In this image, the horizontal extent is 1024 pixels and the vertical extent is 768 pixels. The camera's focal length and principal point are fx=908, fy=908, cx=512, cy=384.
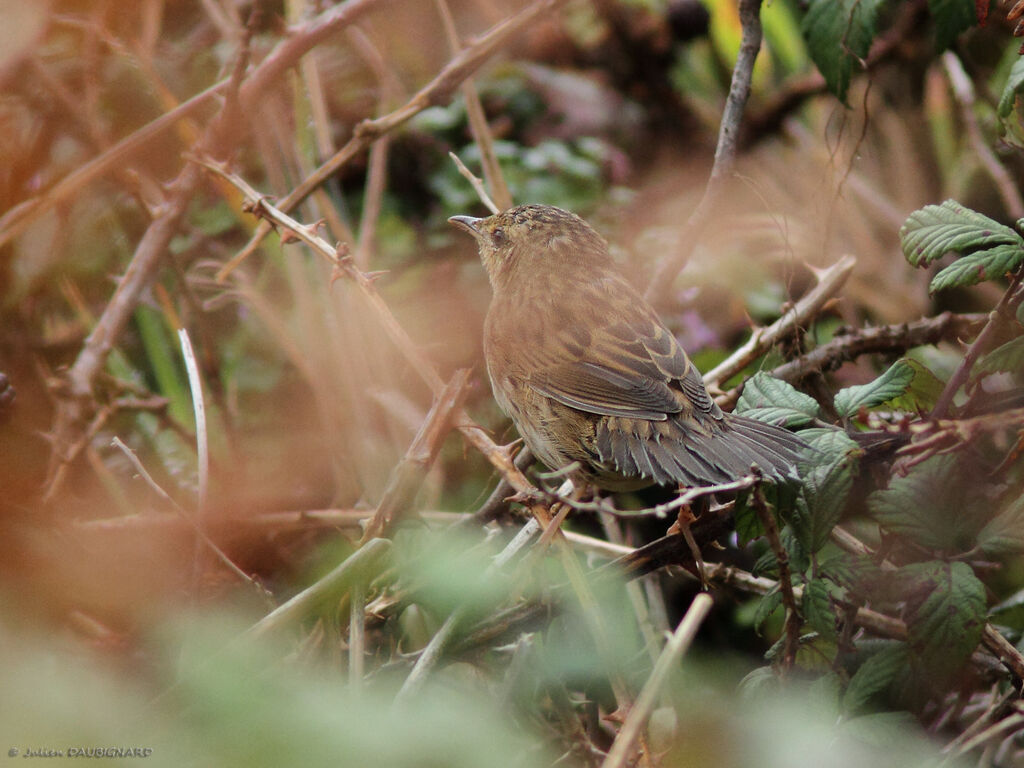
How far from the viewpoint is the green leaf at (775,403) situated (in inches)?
87.0

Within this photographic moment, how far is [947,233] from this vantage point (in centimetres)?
212

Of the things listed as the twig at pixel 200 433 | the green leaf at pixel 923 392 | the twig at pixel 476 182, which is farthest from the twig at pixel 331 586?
the green leaf at pixel 923 392

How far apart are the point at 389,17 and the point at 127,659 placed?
4470 mm

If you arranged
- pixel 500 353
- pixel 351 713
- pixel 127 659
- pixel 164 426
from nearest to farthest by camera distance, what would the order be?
pixel 351 713, pixel 127 659, pixel 500 353, pixel 164 426

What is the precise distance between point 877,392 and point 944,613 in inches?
20.3

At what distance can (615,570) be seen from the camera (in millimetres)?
2336

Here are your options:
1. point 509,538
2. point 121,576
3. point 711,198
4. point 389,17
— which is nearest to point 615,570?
point 509,538

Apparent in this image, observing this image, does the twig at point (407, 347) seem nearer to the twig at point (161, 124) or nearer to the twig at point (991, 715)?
the twig at point (161, 124)

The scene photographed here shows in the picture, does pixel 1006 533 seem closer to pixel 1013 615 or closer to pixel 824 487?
pixel 824 487

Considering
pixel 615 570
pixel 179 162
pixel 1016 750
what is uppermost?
pixel 179 162

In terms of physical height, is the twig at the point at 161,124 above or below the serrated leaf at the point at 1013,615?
above

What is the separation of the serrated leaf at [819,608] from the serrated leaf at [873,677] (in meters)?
0.13

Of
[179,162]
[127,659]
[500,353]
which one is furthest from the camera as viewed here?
[179,162]

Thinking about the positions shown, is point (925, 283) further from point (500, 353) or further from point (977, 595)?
point (977, 595)
